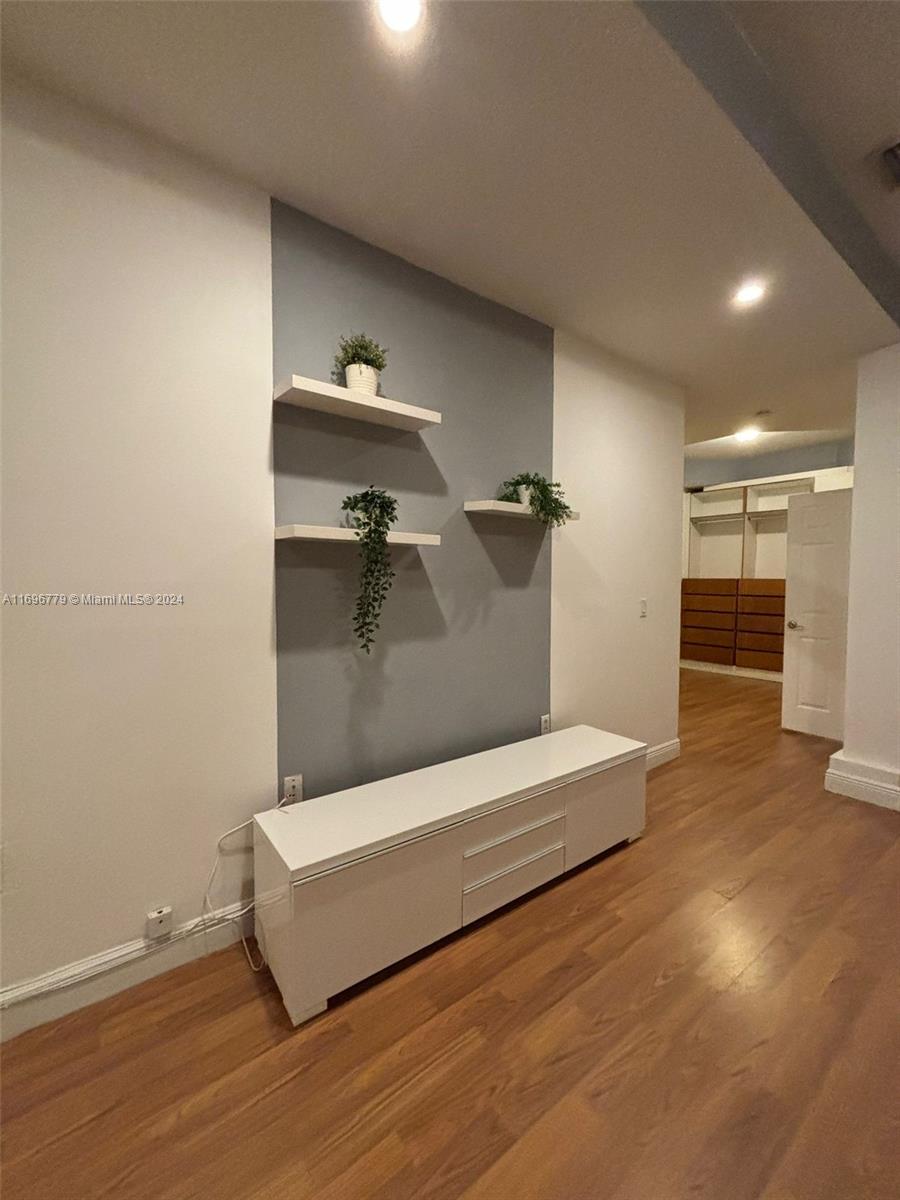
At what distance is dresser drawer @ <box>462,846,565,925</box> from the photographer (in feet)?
6.03

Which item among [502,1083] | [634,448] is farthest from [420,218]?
[502,1083]

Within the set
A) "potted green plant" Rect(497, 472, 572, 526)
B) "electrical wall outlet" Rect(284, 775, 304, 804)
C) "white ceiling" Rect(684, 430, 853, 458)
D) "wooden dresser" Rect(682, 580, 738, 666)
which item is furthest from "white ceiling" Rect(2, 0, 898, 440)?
"wooden dresser" Rect(682, 580, 738, 666)

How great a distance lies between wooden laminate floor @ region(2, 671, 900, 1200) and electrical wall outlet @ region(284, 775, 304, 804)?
0.54 meters

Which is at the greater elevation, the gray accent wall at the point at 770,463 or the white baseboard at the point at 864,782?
the gray accent wall at the point at 770,463

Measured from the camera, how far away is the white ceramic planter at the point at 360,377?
1.83 meters

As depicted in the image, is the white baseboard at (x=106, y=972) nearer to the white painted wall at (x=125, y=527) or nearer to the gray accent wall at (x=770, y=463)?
the white painted wall at (x=125, y=527)

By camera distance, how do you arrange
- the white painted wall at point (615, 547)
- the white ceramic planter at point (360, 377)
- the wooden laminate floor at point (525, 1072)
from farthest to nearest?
the white painted wall at point (615, 547)
the white ceramic planter at point (360, 377)
the wooden laminate floor at point (525, 1072)

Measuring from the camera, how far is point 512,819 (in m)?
1.94

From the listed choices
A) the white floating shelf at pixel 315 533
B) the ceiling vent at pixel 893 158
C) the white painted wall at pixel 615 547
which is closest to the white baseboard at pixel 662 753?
the white painted wall at pixel 615 547

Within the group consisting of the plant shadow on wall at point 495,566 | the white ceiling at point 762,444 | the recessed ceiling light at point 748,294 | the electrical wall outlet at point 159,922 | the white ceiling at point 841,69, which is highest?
the white ceiling at point 762,444

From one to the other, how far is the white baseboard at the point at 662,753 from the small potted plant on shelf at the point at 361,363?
2.86m

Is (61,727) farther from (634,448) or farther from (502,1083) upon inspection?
(634,448)

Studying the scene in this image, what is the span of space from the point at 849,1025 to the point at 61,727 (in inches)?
98.2

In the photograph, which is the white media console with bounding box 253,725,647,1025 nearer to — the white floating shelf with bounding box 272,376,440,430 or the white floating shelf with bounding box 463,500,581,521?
the white floating shelf with bounding box 463,500,581,521
